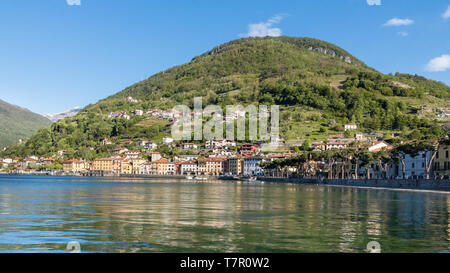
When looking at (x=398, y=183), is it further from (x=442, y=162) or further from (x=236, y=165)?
(x=236, y=165)

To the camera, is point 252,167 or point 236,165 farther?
point 236,165

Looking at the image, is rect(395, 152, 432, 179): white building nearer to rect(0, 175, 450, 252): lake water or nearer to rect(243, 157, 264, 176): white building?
rect(0, 175, 450, 252): lake water

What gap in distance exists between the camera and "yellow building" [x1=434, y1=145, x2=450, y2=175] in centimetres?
7812

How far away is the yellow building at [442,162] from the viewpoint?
78.1 meters

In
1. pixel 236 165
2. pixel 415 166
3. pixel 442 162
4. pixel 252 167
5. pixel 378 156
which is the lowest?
pixel 252 167

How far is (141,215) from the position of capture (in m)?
27.3

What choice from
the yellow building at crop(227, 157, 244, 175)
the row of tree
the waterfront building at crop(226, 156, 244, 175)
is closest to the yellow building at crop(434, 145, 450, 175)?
the row of tree

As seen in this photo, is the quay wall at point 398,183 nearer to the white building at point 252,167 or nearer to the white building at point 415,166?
the white building at point 415,166

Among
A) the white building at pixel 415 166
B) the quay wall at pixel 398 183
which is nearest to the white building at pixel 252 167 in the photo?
the quay wall at pixel 398 183

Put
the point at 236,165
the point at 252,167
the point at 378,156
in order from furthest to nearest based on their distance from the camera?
the point at 236,165 < the point at 252,167 < the point at 378,156

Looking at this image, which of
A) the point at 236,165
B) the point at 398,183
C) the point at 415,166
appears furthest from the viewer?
the point at 236,165

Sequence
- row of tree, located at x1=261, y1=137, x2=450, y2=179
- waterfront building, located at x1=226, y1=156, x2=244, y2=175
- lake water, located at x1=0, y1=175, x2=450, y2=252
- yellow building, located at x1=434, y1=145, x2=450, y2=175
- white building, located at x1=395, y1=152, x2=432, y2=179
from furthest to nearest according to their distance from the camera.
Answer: waterfront building, located at x1=226, y1=156, x2=244, y2=175 → white building, located at x1=395, y1=152, x2=432, y2=179 → yellow building, located at x1=434, y1=145, x2=450, y2=175 → row of tree, located at x1=261, y1=137, x2=450, y2=179 → lake water, located at x1=0, y1=175, x2=450, y2=252

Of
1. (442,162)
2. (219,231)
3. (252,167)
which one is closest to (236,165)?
(252,167)

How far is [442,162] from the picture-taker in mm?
80188
